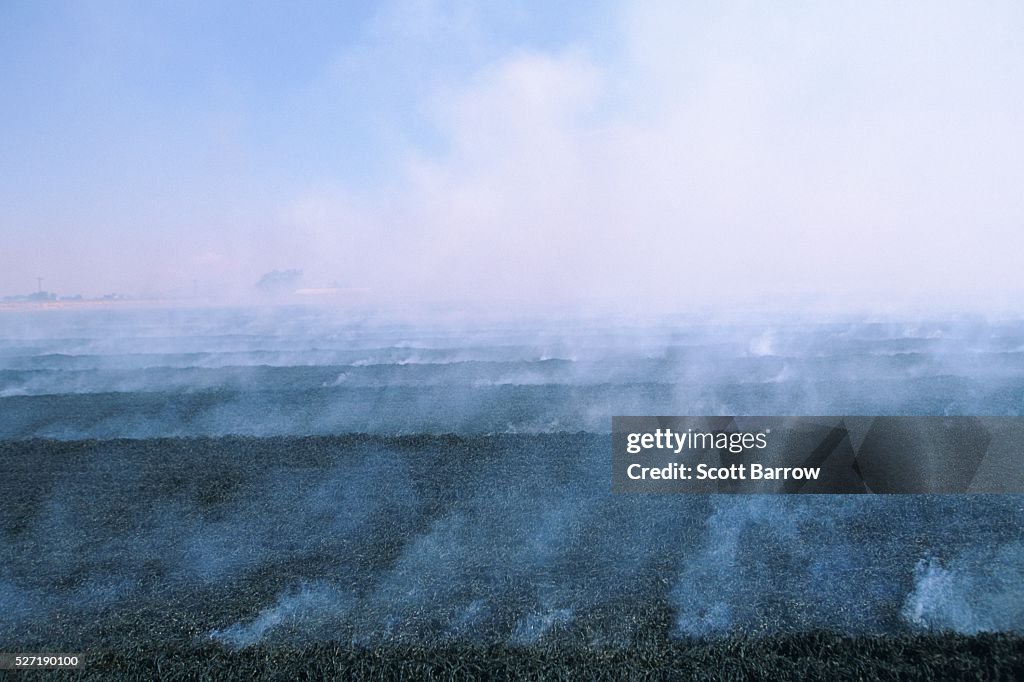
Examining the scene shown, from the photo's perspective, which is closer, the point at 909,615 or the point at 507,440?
the point at 909,615

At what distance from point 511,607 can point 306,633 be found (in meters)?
1.67

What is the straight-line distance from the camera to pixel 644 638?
178 inches

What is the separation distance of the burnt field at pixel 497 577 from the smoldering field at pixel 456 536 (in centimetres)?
3

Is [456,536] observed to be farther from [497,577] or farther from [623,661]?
[623,661]

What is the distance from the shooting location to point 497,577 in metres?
5.47

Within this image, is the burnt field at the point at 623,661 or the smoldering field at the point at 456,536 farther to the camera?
the smoldering field at the point at 456,536

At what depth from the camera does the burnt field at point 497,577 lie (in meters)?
4.43

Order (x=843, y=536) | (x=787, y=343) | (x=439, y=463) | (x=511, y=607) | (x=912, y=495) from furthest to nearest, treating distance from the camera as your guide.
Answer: (x=787, y=343) → (x=439, y=463) → (x=912, y=495) → (x=843, y=536) → (x=511, y=607)

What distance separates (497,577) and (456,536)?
0.97 m

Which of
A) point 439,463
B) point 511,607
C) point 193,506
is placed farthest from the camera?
point 439,463

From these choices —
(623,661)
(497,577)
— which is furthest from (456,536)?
(623,661)

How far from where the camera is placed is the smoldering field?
4824mm

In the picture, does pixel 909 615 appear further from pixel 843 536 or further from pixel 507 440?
pixel 507 440

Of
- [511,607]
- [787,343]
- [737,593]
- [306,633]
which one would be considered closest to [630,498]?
[737,593]
